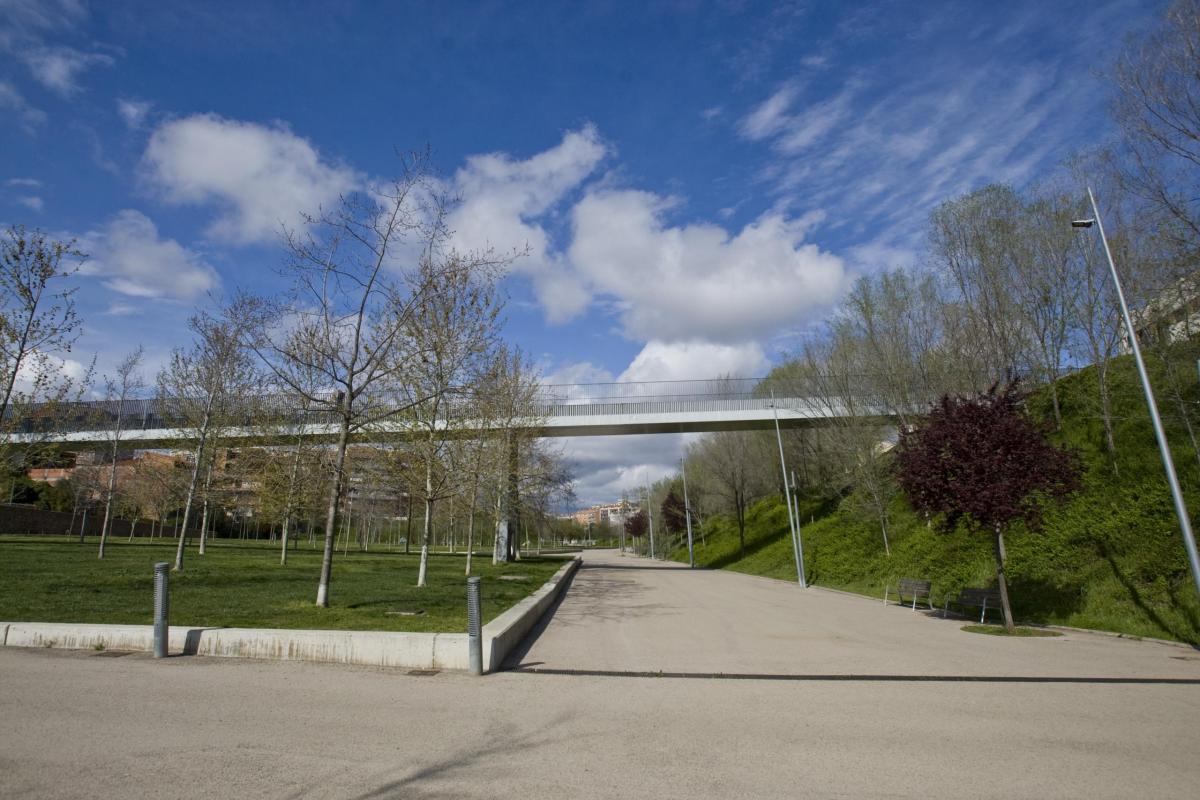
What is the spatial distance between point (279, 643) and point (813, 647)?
8.14 metres

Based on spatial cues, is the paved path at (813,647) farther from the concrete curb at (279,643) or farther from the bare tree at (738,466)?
the bare tree at (738,466)

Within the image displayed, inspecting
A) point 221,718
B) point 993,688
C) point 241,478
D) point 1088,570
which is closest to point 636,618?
point 993,688

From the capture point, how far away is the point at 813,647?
10430 millimetres

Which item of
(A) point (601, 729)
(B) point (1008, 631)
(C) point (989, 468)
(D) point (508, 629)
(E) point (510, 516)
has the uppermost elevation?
(E) point (510, 516)

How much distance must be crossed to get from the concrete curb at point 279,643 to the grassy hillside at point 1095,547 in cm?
1153

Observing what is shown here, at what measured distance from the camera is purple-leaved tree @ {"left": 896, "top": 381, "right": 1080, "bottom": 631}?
42.3 ft

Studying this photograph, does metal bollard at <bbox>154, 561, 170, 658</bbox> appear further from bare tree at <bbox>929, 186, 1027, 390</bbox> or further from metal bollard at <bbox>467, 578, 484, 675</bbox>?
bare tree at <bbox>929, 186, 1027, 390</bbox>

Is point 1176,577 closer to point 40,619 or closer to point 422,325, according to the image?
point 422,325

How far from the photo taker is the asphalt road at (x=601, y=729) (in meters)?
4.23

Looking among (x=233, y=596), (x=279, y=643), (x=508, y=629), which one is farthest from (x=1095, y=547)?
(x=233, y=596)

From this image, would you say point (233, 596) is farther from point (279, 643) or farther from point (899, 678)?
point (899, 678)

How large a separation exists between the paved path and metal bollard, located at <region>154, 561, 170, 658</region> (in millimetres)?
4526

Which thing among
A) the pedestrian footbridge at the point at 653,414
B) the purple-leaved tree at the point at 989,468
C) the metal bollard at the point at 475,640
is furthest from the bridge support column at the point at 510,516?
the metal bollard at the point at 475,640

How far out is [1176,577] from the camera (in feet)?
42.2
